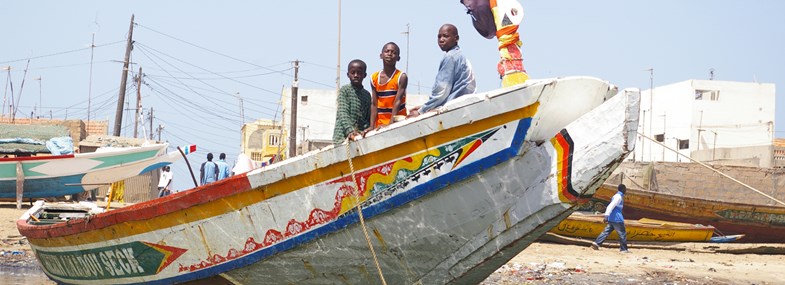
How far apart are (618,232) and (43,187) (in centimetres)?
1101

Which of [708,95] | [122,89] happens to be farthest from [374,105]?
[708,95]

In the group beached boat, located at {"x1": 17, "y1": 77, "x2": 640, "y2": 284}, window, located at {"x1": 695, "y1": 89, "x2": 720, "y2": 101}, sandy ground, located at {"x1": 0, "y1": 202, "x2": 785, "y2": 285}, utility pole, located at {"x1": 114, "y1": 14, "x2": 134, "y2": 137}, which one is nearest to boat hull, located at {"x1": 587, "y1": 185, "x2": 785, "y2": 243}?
sandy ground, located at {"x1": 0, "y1": 202, "x2": 785, "y2": 285}

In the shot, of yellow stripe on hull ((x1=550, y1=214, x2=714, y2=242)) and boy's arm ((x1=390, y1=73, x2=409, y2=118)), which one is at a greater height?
boy's arm ((x1=390, y1=73, x2=409, y2=118))

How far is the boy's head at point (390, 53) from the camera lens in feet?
20.5

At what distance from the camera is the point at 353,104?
659 centimetres

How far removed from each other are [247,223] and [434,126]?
160cm

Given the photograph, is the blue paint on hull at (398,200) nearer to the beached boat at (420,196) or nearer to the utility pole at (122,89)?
the beached boat at (420,196)

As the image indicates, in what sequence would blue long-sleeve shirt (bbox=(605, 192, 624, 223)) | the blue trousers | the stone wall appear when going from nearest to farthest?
blue long-sleeve shirt (bbox=(605, 192, 624, 223)), the blue trousers, the stone wall

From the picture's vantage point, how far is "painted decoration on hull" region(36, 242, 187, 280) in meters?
6.89

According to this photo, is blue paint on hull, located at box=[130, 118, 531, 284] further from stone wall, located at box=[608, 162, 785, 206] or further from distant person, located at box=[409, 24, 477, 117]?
stone wall, located at box=[608, 162, 785, 206]

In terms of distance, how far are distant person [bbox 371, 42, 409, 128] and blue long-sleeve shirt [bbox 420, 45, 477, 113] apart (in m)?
0.33

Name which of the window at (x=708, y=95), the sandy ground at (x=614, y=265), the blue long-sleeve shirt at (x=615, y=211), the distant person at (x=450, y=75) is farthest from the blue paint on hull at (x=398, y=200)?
the window at (x=708, y=95)

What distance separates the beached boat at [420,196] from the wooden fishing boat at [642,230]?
8650 mm

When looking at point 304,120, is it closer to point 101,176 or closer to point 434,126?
point 101,176
